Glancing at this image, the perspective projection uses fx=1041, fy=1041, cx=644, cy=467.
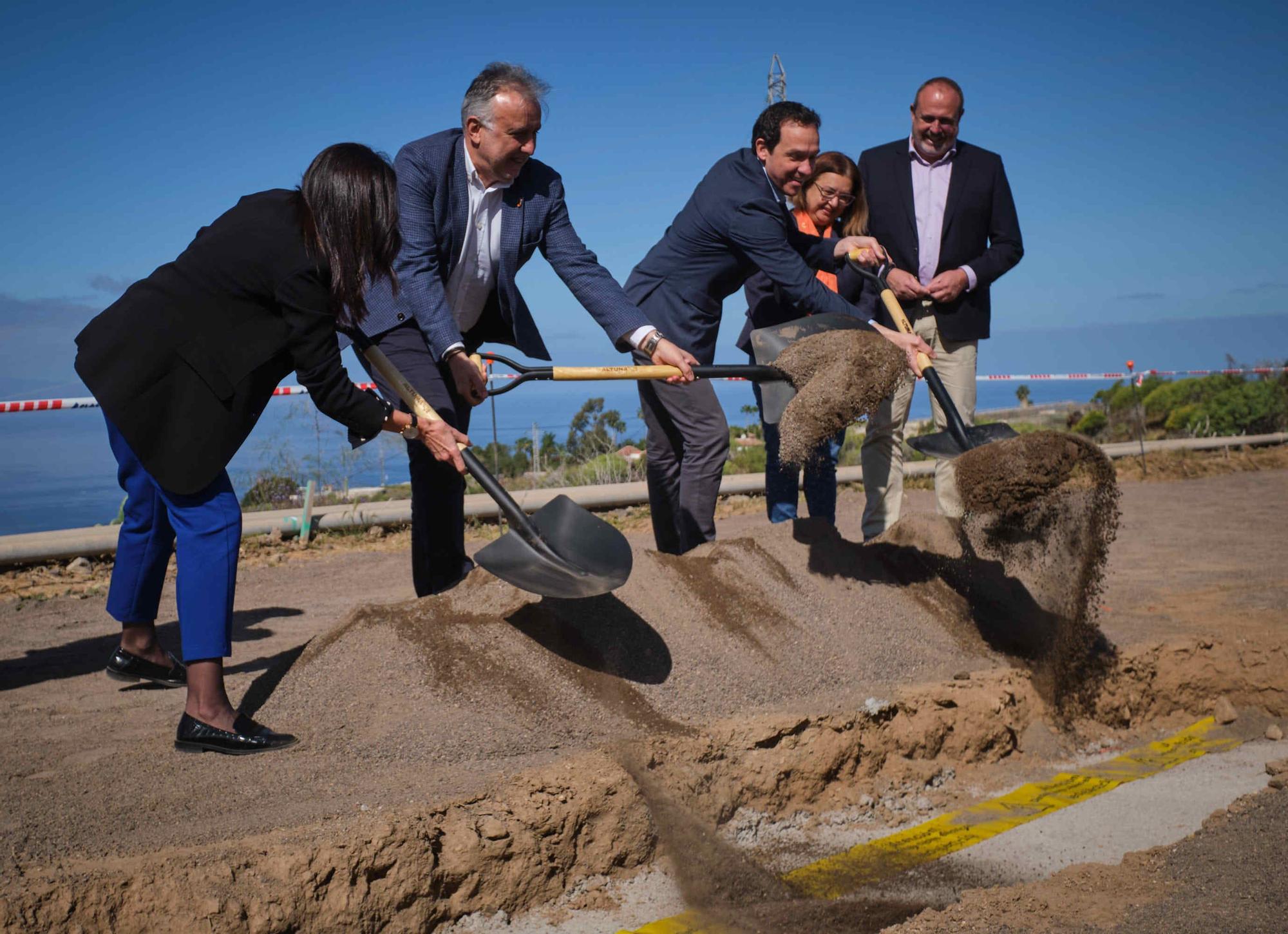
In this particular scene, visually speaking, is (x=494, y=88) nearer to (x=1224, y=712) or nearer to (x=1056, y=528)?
(x=1056, y=528)

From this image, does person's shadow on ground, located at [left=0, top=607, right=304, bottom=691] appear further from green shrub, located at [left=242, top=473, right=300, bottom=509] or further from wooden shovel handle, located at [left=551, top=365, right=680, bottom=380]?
green shrub, located at [left=242, top=473, right=300, bottom=509]

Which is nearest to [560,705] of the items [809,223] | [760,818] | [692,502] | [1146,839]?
[760,818]

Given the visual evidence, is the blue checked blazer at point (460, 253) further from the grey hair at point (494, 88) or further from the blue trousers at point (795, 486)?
the blue trousers at point (795, 486)

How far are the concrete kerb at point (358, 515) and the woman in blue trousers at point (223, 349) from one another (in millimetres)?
3816

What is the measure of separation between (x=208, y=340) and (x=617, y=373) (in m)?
1.49

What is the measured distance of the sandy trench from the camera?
227 cm

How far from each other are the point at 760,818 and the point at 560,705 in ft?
2.23

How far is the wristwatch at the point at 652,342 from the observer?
3.88 meters

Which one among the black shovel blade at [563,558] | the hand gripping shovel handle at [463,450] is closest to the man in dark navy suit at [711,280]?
the black shovel blade at [563,558]

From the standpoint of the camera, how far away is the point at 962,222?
474cm

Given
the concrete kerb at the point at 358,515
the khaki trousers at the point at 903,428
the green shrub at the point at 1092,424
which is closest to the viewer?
the khaki trousers at the point at 903,428

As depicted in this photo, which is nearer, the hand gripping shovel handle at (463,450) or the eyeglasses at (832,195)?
the hand gripping shovel handle at (463,450)

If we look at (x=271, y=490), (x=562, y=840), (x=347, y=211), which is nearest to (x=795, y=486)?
(x=562, y=840)

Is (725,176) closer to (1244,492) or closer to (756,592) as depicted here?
(756,592)
